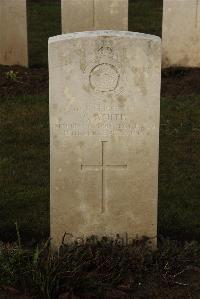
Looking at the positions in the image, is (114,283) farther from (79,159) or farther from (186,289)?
(79,159)

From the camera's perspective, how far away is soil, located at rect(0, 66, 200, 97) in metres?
9.71

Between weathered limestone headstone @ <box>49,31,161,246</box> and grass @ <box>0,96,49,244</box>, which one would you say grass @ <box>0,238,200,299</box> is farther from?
grass @ <box>0,96,49,244</box>

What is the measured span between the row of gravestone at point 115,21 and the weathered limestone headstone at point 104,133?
6244mm

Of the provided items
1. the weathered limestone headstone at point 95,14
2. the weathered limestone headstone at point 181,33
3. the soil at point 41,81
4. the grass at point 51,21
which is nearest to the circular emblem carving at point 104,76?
the soil at point 41,81

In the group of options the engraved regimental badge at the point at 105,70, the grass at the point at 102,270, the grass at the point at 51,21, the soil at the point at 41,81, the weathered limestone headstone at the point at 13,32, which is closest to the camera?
the grass at the point at 102,270

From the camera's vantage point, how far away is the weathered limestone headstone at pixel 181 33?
35.4 feet

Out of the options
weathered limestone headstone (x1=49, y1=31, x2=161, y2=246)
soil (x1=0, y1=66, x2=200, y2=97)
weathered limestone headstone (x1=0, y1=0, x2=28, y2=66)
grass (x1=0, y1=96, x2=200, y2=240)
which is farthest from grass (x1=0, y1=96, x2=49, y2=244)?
weathered limestone headstone (x1=0, y1=0, x2=28, y2=66)

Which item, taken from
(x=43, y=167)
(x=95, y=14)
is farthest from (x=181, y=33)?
(x=43, y=167)

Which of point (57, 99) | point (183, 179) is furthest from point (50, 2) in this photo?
point (57, 99)

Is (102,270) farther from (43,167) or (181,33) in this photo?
(181,33)

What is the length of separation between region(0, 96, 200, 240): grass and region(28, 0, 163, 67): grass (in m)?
3.33

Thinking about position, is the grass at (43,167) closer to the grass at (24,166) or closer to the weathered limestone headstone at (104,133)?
the grass at (24,166)

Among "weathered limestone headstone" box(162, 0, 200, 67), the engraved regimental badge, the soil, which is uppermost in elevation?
"weathered limestone headstone" box(162, 0, 200, 67)

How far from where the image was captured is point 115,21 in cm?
1083
